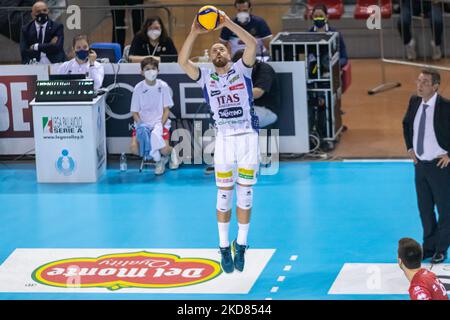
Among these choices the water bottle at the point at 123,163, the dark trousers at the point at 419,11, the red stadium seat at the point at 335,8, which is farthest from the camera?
the red stadium seat at the point at 335,8

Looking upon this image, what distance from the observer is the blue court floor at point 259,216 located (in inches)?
472

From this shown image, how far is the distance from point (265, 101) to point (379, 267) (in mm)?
5046

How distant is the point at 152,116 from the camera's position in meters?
16.3

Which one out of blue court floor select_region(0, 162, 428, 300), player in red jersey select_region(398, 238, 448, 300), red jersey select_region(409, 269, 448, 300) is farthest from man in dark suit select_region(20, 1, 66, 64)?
red jersey select_region(409, 269, 448, 300)

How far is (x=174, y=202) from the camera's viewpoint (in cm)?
1470

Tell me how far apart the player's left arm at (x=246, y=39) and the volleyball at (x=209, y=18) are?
5.2 inches

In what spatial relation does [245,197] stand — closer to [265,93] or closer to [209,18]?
[209,18]

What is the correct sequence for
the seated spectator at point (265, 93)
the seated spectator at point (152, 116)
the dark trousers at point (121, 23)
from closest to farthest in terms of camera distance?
the seated spectator at point (265, 93) < the seated spectator at point (152, 116) < the dark trousers at point (121, 23)

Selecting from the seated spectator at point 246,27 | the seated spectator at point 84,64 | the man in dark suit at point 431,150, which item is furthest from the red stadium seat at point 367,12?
the man in dark suit at point 431,150

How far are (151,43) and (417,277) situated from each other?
1013cm

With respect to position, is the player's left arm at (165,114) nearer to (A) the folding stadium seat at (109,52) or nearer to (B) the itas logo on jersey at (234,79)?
(A) the folding stadium seat at (109,52)

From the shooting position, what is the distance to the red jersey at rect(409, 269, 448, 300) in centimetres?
804

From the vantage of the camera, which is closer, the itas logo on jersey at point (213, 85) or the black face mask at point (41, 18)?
the itas logo on jersey at point (213, 85)
